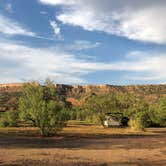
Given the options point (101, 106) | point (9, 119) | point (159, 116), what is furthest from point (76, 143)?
point (159, 116)

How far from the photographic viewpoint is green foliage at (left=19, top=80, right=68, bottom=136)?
151ft

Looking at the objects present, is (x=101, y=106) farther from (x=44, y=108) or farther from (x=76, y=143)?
(x=76, y=143)

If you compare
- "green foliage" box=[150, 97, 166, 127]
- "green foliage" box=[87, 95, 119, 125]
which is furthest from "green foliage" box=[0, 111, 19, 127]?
"green foliage" box=[150, 97, 166, 127]

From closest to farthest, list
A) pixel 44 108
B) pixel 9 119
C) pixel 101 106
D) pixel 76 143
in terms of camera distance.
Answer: pixel 76 143 → pixel 44 108 → pixel 9 119 → pixel 101 106

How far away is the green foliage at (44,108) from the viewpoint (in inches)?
1807

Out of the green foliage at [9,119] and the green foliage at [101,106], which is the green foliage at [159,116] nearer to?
the green foliage at [101,106]

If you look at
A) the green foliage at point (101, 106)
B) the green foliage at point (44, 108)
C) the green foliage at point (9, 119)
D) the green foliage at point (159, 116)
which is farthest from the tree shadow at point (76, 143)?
the green foliage at point (159, 116)

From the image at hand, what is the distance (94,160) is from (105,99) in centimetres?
5321

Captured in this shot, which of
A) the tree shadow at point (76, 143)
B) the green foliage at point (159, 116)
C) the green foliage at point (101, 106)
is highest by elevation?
the green foliage at point (101, 106)

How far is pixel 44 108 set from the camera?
1800 inches

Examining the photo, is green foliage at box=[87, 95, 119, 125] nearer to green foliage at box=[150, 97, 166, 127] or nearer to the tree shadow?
green foliage at box=[150, 97, 166, 127]

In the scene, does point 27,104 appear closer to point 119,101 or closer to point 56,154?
point 56,154

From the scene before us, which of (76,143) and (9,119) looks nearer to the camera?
(76,143)

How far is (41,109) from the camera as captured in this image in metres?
45.9
